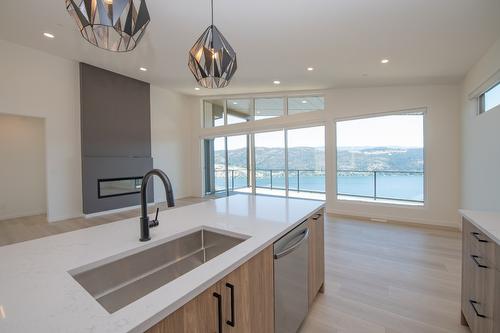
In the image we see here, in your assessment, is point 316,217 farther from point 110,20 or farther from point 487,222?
point 110,20

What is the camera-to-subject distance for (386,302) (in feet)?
6.89

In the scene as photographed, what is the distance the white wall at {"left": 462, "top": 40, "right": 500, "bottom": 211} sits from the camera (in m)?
2.75

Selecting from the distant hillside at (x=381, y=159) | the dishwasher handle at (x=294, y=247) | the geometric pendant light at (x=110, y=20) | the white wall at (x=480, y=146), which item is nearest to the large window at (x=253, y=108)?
the distant hillside at (x=381, y=159)

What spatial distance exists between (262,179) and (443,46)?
4.77 metres

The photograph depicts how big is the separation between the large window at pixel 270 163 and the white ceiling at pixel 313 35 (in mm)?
1721

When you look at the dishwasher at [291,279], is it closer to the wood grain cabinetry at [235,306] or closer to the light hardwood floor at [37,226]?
the wood grain cabinetry at [235,306]

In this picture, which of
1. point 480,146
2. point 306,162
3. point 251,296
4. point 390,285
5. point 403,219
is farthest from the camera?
point 306,162

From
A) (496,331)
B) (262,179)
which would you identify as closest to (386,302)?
(496,331)

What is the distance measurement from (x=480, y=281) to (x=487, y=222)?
37 centimetres

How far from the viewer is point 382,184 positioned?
5.20 metres

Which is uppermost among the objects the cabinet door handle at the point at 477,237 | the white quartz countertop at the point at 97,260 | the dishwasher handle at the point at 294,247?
the white quartz countertop at the point at 97,260

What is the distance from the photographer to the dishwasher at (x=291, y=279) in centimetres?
137

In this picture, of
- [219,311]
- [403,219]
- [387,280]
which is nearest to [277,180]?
[403,219]

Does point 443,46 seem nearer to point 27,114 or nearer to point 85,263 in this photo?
point 85,263
